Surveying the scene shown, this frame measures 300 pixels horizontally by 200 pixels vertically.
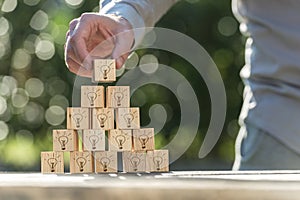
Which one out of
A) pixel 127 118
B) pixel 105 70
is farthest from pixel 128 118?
pixel 105 70

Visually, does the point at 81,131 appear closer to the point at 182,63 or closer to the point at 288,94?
the point at 288,94

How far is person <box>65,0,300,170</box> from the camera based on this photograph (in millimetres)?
1581

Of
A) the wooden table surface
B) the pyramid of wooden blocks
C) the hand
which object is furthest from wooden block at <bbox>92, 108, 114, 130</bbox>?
the wooden table surface

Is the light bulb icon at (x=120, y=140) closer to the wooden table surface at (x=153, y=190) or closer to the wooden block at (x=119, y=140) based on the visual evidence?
the wooden block at (x=119, y=140)

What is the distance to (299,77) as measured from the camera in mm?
1627

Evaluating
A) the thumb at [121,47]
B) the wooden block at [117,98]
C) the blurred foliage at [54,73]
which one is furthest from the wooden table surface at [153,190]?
the blurred foliage at [54,73]

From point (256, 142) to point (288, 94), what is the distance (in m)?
0.10

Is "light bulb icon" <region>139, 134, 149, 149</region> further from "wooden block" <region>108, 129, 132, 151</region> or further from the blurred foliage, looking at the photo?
the blurred foliage

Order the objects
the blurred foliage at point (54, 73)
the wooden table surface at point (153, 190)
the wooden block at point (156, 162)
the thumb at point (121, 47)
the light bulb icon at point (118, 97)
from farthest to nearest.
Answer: the blurred foliage at point (54, 73)
the thumb at point (121, 47)
the light bulb icon at point (118, 97)
the wooden block at point (156, 162)
the wooden table surface at point (153, 190)

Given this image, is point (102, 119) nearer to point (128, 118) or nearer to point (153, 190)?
point (128, 118)

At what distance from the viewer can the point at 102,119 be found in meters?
1.39

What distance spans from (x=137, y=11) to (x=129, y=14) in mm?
41

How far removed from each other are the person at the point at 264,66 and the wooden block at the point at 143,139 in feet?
0.53

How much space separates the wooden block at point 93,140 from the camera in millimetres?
1382
